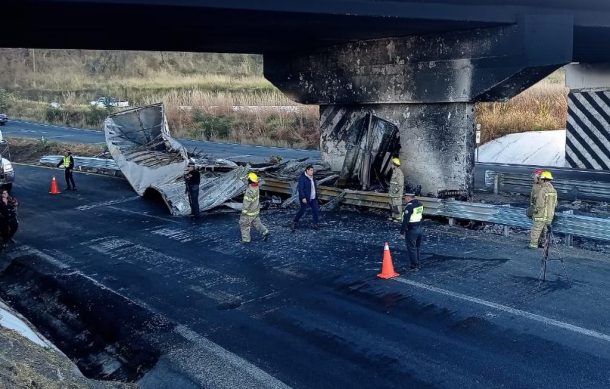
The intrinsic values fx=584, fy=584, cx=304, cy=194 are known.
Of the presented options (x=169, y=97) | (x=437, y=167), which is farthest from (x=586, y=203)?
(x=169, y=97)

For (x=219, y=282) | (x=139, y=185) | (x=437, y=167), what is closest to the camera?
(x=219, y=282)

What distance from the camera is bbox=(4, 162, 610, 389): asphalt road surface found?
6805mm

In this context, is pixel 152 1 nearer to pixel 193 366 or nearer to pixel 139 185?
pixel 193 366

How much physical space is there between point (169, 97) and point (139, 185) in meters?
30.9

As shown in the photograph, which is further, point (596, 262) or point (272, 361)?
point (596, 262)

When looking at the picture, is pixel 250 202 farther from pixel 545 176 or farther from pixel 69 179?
pixel 69 179

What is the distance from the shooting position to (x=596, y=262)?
10.5m

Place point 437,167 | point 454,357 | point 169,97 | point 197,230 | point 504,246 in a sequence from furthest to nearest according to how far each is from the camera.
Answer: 1. point 169,97
2. point 437,167
3. point 197,230
4. point 504,246
5. point 454,357

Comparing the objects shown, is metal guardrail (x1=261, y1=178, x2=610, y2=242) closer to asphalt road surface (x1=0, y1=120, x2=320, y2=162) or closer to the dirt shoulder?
asphalt road surface (x1=0, y1=120, x2=320, y2=162)

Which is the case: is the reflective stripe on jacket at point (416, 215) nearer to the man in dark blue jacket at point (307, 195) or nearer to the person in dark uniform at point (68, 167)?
the man in dark blue jacket at point (307, 195)

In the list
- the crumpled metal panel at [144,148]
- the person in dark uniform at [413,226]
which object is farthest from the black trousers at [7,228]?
the person in dark uniform at [413,226]

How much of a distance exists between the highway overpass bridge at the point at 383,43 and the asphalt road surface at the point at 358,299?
277 centimetres

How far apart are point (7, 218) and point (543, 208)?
11.4m

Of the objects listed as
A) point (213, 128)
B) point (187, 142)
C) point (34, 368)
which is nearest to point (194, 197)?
point (34, 368)
